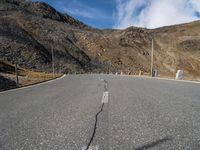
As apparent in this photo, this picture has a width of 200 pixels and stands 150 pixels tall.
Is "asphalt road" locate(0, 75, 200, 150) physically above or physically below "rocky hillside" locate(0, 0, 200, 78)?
below

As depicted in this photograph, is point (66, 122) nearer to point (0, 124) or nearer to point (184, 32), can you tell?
point (0, 124)

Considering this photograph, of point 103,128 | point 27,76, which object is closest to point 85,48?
point 27,76

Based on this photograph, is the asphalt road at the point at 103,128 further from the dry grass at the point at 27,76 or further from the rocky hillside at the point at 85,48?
the rocky hillside at the point at 85,48

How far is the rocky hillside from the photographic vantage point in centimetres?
6550

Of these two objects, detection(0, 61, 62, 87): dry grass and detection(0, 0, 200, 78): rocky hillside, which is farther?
detection(0, 0, 200, 78): rocky hillside

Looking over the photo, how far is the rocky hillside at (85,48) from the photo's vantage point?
6550 cm

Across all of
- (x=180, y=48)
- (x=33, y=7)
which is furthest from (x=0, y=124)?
(x=33, y=7)

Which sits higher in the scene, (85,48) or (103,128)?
(85,48)

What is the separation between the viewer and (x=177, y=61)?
83875 millimetres

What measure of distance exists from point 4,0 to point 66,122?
102486mm

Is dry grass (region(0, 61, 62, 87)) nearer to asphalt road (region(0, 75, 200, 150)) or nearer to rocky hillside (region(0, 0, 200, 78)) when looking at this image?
asphalt road (region(0, 75, 200, 150))

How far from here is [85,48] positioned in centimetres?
8300

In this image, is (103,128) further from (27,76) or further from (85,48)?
(85,48)

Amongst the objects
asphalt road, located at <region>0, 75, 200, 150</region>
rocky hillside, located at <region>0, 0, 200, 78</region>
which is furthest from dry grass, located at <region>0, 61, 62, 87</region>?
rocky hillside, located at <region>0, 0, 200, 78</region>
